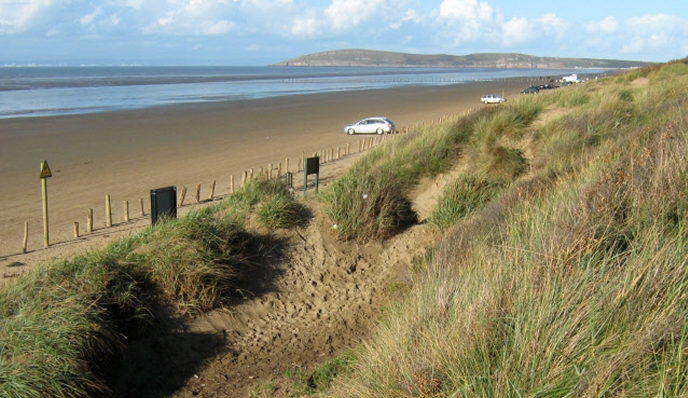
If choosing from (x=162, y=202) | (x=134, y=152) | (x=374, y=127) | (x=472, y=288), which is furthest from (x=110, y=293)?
(x=374, y=127)

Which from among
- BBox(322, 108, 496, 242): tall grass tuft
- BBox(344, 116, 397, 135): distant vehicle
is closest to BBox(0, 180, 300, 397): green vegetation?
BBox(322, 108, 496, 242): tall grass tuft

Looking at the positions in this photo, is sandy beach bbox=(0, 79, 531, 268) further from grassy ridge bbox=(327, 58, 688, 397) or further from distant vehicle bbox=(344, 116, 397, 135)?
grassy ridge bbox=(327, 58, 688, 397)

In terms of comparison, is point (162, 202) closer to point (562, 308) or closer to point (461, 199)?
point (461, 199)

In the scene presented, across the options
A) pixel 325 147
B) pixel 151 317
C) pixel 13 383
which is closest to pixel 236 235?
pixel 151 317

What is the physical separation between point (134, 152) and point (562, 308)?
30.5m

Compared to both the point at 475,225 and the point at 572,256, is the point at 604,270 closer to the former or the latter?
the point at 572,256

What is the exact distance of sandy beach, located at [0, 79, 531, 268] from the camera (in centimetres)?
1883

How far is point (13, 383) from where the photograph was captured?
6570 mm

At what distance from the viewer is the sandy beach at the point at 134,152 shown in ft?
61.8

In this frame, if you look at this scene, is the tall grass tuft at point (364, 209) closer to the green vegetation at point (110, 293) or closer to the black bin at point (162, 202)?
the green vegetation at point (110, 293)

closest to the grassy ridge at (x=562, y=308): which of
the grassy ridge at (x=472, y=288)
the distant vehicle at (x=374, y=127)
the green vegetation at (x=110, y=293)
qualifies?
the grassy ridge at (x=472, y=288)

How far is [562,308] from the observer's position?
4.73 meters

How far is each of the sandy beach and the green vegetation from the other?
16.2 feet

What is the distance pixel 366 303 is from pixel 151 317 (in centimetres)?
311
